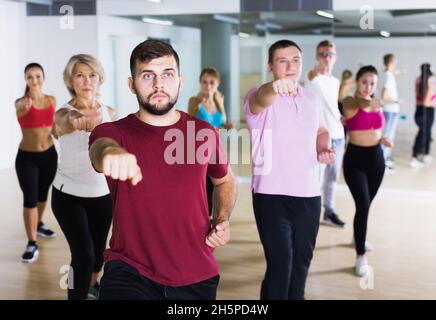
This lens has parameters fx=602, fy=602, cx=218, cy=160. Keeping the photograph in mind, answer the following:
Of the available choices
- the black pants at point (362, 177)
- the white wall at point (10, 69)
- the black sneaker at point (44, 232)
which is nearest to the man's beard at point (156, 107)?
the black pants at point (362, 177)

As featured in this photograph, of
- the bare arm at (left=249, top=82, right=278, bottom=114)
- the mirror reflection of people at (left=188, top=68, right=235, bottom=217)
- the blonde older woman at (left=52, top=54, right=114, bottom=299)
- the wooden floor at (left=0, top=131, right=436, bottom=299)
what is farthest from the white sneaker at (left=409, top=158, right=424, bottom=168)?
the blonde older woman at (left=52, top=54, right=114, bottom=299)

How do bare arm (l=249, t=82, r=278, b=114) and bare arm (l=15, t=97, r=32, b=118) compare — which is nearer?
bare arm (l=249, t=82, r=278, b=114)

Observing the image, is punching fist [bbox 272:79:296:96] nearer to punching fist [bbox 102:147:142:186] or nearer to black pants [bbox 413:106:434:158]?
punching fist [bbox 102:147:142:186]

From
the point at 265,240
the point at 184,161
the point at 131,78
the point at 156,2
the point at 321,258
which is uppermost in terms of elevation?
the point at 156,2

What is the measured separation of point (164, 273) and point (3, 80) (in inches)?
312

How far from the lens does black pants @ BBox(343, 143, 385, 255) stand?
420 centimetres

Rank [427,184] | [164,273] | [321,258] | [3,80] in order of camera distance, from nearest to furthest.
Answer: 1. [164,273]
2. [321,258]
3. [427,184]
4. [3,80]

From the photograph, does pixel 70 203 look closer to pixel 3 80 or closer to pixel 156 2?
pixel 156 2

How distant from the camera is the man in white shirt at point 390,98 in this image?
309 inches

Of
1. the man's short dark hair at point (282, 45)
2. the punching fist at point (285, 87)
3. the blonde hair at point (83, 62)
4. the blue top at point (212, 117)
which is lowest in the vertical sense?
the blue top at point (212, 117)

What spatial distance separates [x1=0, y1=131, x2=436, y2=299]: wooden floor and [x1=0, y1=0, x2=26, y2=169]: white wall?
8.47 feet

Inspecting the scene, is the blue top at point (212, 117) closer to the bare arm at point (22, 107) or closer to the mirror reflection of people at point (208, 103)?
the mirror reflection of people at point (208, 103)

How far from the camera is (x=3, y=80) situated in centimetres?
915
